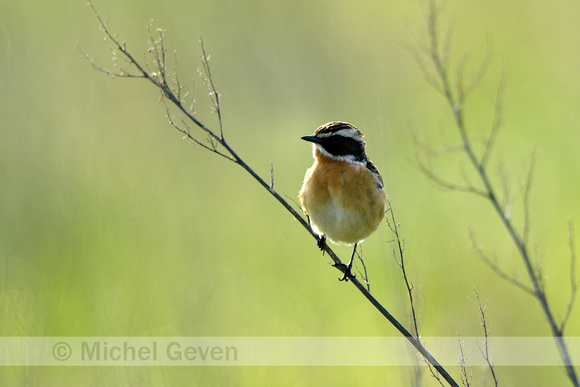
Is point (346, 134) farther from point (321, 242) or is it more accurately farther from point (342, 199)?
point (321, 242)

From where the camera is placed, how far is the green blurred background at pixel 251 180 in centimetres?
810

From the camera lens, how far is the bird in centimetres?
616

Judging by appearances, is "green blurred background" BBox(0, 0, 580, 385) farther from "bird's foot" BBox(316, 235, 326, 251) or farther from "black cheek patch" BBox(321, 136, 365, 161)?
"bird's foot" BBox(316, 235, 326, 251)

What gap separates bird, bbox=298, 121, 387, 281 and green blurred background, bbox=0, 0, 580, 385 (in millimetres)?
292

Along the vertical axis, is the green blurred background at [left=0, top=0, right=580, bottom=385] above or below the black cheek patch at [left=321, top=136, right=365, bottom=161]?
above

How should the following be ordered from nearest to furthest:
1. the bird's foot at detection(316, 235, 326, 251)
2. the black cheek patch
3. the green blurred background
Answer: the black cheek patch < the bird's foot at detection(316, 235, 326, 251) < the green blurred background

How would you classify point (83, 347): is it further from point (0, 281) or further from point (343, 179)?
point (343, 179)

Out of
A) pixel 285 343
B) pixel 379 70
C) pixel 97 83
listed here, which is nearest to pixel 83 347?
pixel 285 343

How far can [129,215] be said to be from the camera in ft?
31.5

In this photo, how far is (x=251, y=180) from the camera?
10922 mm

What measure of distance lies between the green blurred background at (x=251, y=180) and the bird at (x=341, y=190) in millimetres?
292

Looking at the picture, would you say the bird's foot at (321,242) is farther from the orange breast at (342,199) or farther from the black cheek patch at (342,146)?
the black cheek patch at (342,146)

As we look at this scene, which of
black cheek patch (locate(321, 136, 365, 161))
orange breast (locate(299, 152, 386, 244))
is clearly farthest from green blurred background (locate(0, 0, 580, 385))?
orange breast (locate(299, 152, 386, 244))

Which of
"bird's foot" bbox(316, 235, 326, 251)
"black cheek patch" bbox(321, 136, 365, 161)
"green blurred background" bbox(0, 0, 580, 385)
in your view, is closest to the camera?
"black cheek patch" bbox(321, 136, 365, 161)
